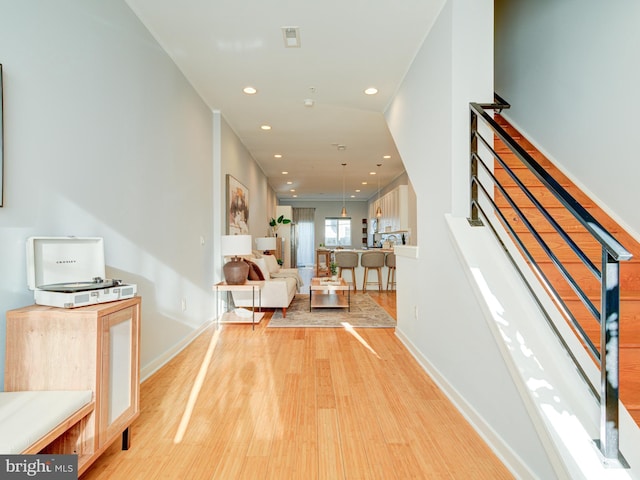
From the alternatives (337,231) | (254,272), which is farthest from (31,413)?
(337,231)

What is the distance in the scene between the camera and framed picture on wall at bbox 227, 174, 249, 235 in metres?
5.11

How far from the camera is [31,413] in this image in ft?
4.08

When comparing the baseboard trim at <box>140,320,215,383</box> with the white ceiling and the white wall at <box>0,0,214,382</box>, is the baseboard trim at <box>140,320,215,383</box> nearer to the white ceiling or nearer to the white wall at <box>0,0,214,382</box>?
the white wall at <box>0,0,214,382</box>

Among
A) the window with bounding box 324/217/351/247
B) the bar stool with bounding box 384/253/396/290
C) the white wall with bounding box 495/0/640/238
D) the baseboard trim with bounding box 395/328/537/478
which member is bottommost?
the baseboard trim with bounding box 395/328/537/478

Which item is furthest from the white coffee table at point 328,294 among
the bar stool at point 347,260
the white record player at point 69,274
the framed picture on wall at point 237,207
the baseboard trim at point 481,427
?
the white record player at point 69,274

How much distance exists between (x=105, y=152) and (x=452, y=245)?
240 centimetres

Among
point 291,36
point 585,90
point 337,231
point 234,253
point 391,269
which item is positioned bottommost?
point 391,269

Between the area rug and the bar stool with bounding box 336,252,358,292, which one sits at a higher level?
the bar stool with bounding box 336,252,358,292

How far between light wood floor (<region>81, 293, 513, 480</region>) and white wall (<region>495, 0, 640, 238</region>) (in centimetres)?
186

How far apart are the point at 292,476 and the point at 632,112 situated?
2940mm

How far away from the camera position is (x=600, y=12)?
246cm

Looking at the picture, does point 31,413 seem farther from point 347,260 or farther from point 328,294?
point 347,260

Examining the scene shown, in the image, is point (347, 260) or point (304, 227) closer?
point (347, 260)

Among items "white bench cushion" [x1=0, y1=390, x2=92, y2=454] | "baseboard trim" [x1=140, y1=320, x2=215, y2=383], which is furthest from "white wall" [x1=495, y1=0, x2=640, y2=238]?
"baseboard trim" [x1=140, y1=320, x2=215, y2=383]
